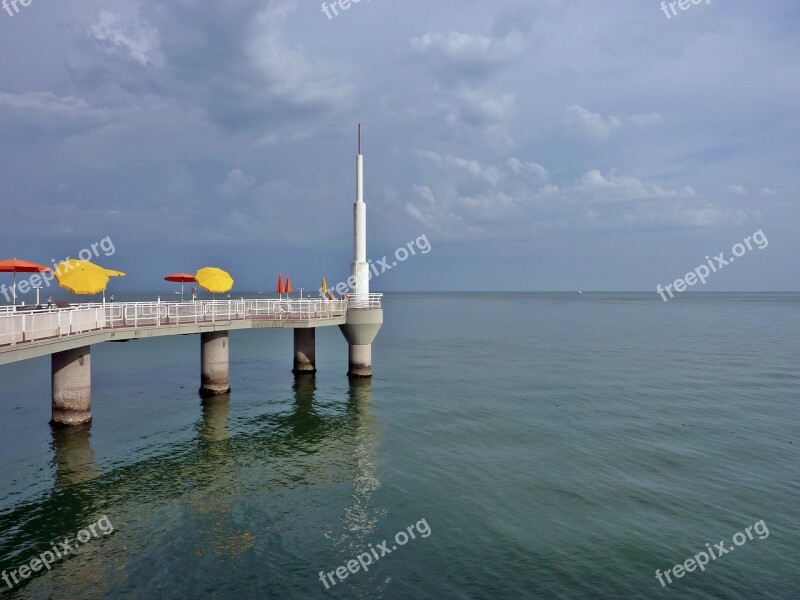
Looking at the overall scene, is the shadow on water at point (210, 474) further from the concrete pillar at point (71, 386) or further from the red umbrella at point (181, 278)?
the red umbrella at point (181, 278)

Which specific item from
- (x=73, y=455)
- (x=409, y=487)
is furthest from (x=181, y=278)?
(x=409, y=487)

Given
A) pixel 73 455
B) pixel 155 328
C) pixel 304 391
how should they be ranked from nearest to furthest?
pixel 73 455, pixel 155 328, pixel 304 391

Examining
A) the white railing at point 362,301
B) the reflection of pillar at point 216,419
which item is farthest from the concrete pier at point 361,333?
the reflection of pillar at point 216,419

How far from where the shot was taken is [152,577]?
13.6m

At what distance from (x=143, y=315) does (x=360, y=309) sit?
14750 millimetres

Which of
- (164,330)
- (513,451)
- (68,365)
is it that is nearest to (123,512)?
(68,365)

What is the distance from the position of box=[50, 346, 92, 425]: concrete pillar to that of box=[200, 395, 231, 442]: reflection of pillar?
5883 mm

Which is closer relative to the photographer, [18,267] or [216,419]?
[18,267]

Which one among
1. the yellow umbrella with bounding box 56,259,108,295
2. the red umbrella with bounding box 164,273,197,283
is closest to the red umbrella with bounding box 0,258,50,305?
the yellow umbrella with bounding box 56,259,108,295

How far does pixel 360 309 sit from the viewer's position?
3944 cm

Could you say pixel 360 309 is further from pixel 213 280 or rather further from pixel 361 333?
pixel 213 280

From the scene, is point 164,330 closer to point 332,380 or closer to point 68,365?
point 68,365

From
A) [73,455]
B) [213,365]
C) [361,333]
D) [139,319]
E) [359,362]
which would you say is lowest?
[73,455]

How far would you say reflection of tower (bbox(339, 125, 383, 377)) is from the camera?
130 feet
